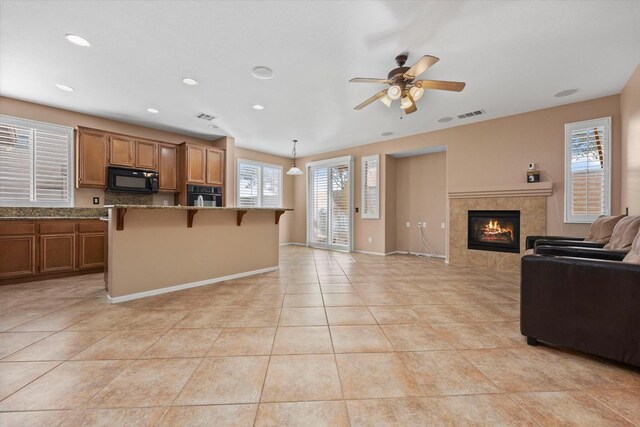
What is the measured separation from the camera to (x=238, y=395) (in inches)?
59.3

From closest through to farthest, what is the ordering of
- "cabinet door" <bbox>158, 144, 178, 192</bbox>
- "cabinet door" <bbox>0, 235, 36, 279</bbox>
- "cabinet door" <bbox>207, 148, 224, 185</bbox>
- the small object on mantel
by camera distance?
"cabinet door" <bbox>0, 235, 36, 279</bbox>, the small object on mantel, "cabinet door" <bbox>158, 144, 178, 192</bbox>, "cabinet door" <bbox>207, 148, 224, 185</bbox>

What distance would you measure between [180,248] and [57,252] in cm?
231

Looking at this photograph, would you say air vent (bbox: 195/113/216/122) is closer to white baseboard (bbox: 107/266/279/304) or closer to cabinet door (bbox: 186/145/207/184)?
cabinet door (bbox: 186/145/207/184)

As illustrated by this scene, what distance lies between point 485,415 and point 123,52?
454 cm

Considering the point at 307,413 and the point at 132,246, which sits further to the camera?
the point at 132,246

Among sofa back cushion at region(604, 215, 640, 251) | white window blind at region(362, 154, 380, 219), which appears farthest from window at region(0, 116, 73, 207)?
sofa back cushion at region(604, 215, 640, 251)

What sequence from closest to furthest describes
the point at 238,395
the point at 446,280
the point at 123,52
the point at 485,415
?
the point at 485,415, the point at 238,395, the point at 123,52, the point at 446,280

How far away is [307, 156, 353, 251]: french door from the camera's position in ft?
23.4

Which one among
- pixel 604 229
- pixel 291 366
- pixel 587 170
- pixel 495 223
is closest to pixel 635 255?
pixel 604 229

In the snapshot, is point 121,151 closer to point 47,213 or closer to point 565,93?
point 47,213

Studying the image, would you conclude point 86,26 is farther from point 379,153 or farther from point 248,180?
point 379,153

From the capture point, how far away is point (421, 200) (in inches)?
257

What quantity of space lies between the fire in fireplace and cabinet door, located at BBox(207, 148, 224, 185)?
561cm

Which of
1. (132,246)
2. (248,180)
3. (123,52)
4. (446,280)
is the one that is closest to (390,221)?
(446,280)
